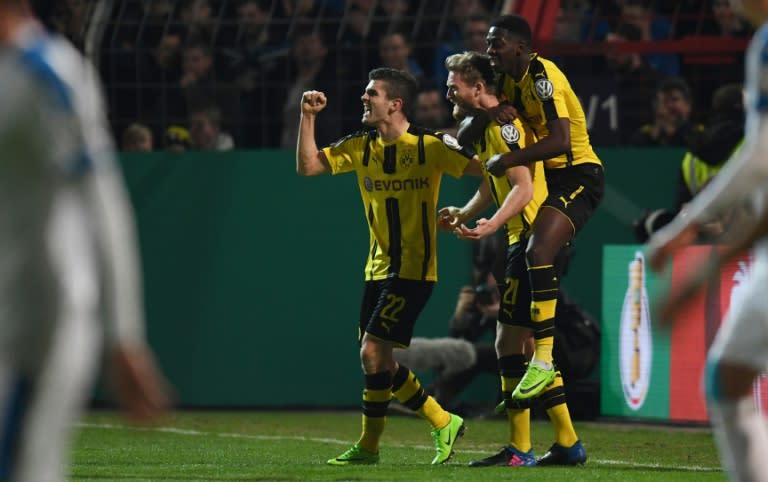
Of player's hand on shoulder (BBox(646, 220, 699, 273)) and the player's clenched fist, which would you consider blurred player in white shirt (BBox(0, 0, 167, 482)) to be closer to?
player's hand on shoulder (BBox(646, 220, 699, 273))

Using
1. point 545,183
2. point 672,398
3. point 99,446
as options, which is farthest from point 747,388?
point 672,398

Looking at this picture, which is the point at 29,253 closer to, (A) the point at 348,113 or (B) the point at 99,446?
(B) the point at 99,446

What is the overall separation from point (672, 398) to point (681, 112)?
2516 millimetres

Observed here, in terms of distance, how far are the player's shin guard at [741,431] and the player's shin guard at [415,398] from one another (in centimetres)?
407

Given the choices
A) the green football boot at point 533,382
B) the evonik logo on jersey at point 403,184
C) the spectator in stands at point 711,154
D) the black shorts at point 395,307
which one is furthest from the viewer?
the spectator in stands at point 711,154

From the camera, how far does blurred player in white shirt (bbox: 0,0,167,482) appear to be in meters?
3.46

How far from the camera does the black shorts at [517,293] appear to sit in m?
8.26

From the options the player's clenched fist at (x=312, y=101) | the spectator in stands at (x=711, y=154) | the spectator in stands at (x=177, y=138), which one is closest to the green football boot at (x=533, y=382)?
the player's clenched fist at (x=312, y=101)

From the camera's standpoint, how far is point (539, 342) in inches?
313

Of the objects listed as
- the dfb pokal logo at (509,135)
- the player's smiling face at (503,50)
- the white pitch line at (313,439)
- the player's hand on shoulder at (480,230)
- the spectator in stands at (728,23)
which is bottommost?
the white pitch line at (313,439)

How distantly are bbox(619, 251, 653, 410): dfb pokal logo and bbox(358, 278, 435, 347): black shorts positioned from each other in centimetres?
305

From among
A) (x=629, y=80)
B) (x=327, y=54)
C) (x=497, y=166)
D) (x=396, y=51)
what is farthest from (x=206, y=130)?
(x=497, y=166)

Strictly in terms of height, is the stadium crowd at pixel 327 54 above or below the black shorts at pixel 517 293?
above

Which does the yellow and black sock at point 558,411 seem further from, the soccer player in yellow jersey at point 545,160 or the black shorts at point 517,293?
the black shorts at point 517,293
